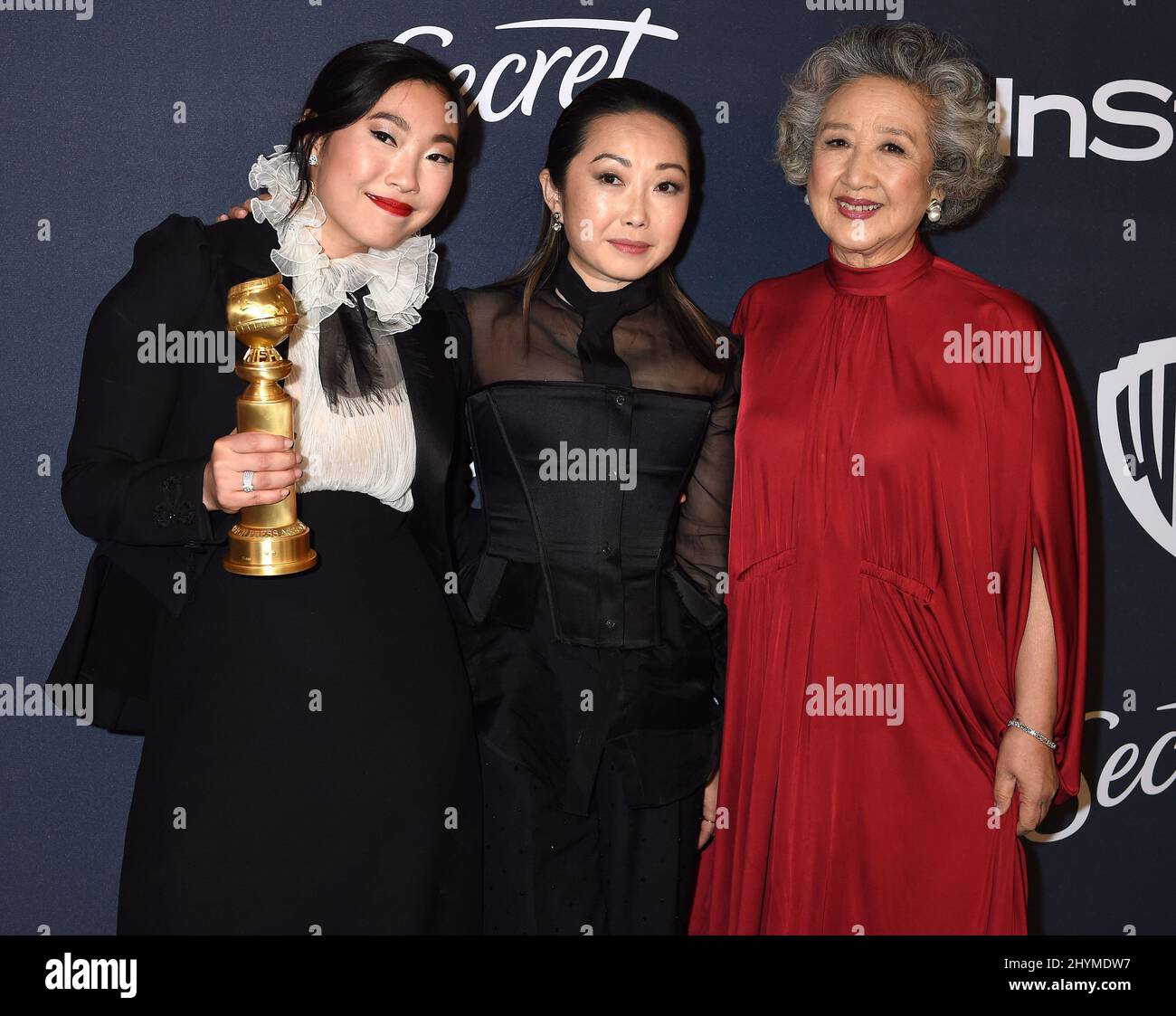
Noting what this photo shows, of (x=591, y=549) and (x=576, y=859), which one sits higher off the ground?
(x=591, y=549)

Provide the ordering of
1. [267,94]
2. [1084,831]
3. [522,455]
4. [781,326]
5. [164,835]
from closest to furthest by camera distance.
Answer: [164,835] < [522,455] < [781,326] < [267,94] < [1084,831]

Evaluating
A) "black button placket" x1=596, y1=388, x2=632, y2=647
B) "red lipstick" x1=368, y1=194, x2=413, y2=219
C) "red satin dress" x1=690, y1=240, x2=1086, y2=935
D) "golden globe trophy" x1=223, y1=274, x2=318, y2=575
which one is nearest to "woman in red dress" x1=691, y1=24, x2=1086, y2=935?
"red satin dress" x1=690, y1=240, x2=1086, y2=935

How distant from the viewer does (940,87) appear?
2.48m

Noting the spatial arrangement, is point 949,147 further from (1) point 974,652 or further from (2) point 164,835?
(2) point 164,835

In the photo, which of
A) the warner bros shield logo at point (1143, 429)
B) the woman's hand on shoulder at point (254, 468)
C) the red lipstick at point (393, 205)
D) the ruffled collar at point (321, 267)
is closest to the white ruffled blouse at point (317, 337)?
the ruffled collar at point (321, 267)

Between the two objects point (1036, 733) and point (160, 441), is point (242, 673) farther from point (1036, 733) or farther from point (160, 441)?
point (1036, 733)

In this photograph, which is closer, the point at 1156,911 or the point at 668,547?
the point at 668,547

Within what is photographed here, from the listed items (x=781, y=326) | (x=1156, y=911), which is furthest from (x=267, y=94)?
(x=1156, y=911)

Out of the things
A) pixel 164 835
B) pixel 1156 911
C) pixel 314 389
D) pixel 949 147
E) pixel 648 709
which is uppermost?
pixel 949 147

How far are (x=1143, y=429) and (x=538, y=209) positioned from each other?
166cm

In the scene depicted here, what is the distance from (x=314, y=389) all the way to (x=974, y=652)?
4.63 feet

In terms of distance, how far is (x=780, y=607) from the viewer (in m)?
2.55

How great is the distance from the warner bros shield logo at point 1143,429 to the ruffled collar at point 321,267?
185cm

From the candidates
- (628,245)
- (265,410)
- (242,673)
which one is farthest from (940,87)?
(242,673)
